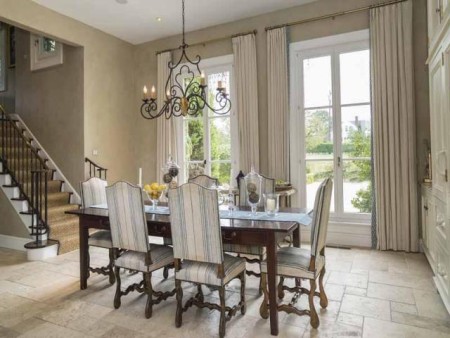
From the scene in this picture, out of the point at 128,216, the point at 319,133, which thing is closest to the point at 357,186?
the point at 319,133

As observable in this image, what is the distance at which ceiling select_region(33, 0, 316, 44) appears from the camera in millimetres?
4691

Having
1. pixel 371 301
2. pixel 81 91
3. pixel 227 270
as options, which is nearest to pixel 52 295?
pixel 227 270

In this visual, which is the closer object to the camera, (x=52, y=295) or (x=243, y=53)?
(x=52, y=295)

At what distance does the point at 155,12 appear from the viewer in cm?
499

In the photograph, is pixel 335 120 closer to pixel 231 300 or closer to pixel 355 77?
pixel 355 77

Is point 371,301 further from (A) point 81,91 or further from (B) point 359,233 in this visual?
(A) point 81,91

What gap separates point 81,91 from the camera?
213 inches

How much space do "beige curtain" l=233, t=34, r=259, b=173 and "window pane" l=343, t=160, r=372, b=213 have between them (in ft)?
4.56

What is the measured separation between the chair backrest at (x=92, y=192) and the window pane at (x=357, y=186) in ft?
11.2

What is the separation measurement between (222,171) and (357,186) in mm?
2205

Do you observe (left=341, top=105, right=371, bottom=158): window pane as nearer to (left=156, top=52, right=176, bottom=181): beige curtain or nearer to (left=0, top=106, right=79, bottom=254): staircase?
(left=156, top=52, right=176, bottom=181): beige curtain

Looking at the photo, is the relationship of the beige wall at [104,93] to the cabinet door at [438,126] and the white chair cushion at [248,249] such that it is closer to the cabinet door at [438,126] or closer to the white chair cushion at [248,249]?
the white chair cushion at [248,249]

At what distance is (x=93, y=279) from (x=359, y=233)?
11.8ft

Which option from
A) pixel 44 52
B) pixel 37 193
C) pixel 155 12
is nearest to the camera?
pixel 37 193
